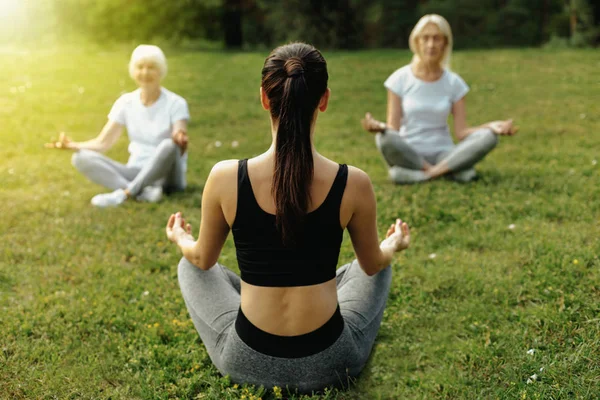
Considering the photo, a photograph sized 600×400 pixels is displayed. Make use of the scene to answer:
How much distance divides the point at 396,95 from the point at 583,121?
4.41m

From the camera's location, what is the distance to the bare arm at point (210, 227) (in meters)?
2.86

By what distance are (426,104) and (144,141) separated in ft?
9.59

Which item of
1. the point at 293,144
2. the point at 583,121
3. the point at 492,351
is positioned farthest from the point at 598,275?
the point at 583,121

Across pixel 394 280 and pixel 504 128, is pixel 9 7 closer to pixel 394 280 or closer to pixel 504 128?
pixel 504 128

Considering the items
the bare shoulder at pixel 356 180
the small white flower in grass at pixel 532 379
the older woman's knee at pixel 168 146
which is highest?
the bare shoulder at pixel 356 180

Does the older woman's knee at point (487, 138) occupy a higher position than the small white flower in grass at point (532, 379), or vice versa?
the older woman's knee at point (487, 138)

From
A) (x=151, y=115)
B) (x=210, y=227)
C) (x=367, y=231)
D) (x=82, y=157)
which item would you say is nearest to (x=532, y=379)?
(x=367, y=231)

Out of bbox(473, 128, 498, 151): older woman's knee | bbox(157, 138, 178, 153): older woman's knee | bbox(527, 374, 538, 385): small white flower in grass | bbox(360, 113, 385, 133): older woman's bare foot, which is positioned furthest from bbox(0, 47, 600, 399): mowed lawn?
bbox(360, 113, 385, 133): older woman's bare foot

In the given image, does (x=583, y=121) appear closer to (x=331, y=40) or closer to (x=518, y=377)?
(x=518, y=377)

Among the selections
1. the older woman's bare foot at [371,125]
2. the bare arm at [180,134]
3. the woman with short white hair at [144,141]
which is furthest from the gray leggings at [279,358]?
the woman with short white hair at [144,141]

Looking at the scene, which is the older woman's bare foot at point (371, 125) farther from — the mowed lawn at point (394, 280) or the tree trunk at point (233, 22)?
the tree trunk at point (233, 22)

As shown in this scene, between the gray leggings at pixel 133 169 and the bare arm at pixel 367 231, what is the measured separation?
3415 mm

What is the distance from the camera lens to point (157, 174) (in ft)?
21.4

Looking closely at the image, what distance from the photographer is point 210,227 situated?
305cm
